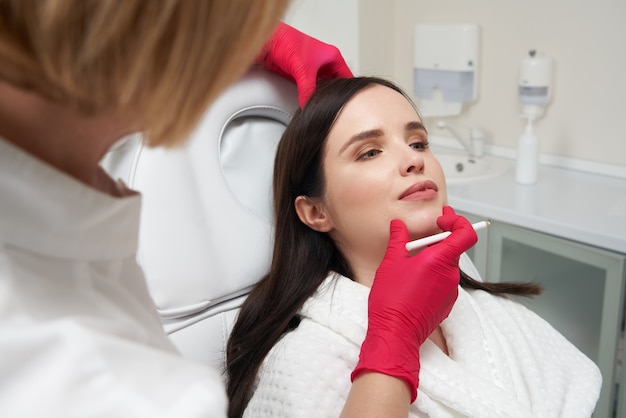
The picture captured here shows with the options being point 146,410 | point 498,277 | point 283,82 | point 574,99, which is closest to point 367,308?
point 283,82

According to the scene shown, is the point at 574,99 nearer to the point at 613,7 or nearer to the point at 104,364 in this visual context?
the point at 613,7

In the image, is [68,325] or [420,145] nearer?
[68,325]

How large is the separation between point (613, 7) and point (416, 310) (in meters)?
1.50

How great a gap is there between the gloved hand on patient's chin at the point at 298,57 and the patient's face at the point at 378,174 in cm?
11

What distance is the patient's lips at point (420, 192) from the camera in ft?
3.56

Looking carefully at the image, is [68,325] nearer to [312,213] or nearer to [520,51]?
[312,213]

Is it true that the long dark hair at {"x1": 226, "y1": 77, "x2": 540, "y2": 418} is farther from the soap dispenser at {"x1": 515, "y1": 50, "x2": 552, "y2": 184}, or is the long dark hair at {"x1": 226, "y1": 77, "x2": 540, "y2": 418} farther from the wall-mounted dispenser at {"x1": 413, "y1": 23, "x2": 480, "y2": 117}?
the wall-mounted dispenser at {"x1": 413, "y1": 23, "x2": 480, "y2": 117}

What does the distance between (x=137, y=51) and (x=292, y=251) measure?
0.87 meters

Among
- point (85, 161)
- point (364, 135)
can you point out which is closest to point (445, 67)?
point (364, 135)

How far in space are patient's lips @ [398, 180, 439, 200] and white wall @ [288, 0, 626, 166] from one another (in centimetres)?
122

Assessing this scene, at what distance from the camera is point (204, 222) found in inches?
45.3

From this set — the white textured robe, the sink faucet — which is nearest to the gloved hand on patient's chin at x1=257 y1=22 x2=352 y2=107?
the white textured robe

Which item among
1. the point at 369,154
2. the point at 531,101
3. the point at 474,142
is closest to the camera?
the point at 369,154

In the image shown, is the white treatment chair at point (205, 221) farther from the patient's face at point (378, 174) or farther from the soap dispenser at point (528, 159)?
the soap dispenser at point (528, 159)
